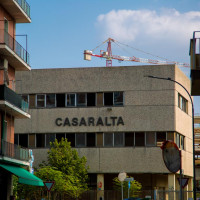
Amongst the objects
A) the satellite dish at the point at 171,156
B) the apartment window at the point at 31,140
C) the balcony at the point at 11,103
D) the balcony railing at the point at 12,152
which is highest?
the balcony at the point at 11,103

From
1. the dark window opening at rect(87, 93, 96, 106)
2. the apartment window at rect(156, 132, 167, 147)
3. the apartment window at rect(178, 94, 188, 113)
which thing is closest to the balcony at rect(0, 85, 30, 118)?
the dark window opening at rect(87, 93, 96, 106)

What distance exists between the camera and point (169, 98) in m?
55.5

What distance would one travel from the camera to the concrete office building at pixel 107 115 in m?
55.1

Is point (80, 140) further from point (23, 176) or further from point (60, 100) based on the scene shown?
point (23, 176)

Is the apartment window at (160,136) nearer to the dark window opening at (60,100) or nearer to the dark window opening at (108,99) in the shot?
the dark window opening at (108,99)

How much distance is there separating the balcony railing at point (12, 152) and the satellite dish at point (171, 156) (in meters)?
19.6

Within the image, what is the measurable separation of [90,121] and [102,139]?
6.25 ft

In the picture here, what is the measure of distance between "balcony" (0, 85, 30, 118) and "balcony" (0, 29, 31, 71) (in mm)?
2184

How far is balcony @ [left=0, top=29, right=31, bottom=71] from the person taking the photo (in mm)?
37844

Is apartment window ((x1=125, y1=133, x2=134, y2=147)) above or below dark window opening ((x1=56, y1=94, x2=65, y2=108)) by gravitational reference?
below

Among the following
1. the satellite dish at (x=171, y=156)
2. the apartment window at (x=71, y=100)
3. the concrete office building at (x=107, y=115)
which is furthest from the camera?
the apartment window at (x=71, y=100)

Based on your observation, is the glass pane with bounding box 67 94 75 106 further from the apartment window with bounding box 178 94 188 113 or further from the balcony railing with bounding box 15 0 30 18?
the balcony railing with bounding box 15 0 30 18

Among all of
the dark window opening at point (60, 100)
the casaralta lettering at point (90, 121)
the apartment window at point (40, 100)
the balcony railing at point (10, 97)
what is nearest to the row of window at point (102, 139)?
the casaralta lettering at point (90, 121)

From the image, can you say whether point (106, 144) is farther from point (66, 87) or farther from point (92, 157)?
point (66, 87)
